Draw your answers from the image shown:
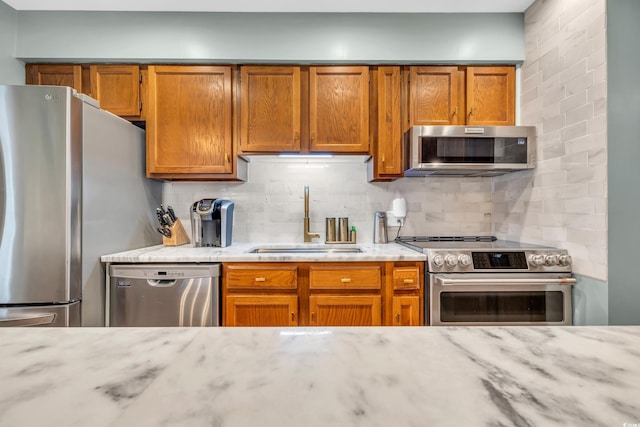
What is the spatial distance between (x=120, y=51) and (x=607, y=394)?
116 inches

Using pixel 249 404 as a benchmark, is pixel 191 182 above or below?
above

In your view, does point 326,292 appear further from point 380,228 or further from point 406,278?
point 380,228

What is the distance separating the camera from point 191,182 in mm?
2701

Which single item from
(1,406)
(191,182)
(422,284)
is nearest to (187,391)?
(1,406)

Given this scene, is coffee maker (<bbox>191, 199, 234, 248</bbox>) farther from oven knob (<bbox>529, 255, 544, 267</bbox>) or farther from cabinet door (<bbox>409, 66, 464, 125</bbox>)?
oven knob (<bbox>529, 255, 544, 267</bbox>)

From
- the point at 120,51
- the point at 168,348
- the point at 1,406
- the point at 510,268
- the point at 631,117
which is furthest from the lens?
the point at 120,51

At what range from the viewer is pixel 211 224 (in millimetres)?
2434

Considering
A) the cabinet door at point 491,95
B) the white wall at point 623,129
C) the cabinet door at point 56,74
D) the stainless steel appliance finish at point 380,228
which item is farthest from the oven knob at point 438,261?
the cabinet door at point 56,74

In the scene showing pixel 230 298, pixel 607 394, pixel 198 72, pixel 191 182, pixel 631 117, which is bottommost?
pixel 230 298

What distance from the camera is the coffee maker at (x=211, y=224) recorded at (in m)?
2.39

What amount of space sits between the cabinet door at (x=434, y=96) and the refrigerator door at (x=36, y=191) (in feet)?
7.06

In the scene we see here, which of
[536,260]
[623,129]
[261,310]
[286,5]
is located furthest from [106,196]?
[623,129]

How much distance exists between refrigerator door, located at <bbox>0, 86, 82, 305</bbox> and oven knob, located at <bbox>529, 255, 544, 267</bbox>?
267 centimetres

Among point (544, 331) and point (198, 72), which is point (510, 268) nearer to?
point (544, 331)
